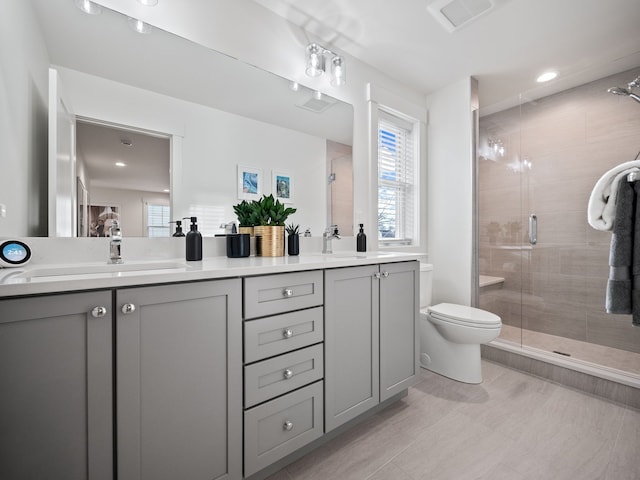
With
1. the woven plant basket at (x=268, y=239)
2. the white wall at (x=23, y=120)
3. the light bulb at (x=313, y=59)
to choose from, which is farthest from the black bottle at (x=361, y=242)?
the white wall at (x=23, y=120)

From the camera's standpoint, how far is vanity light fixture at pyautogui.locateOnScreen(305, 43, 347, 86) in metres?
1.93

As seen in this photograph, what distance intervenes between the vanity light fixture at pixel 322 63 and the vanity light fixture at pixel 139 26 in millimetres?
912

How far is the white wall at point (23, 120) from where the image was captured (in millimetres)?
1019

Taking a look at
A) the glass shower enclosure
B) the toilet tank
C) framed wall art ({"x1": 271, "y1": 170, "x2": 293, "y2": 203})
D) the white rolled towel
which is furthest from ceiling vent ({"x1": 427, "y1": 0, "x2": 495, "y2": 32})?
the toilet tank

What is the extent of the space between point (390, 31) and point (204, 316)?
7.13ft

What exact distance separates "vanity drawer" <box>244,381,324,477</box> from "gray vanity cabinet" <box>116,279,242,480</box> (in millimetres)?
49

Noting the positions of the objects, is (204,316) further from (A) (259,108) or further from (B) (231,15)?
(B) (231,15)

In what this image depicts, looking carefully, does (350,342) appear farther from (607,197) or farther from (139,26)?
(139,26)

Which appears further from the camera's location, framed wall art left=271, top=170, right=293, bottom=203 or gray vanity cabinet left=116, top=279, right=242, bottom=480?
framed wall art left=271, top=170, right=293, bottom=203

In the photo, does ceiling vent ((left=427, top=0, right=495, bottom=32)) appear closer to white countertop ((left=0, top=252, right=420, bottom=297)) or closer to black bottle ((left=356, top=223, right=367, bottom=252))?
black bottle ((left=356, top=223, right=367, bottom=252))

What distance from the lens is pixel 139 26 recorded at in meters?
1.40

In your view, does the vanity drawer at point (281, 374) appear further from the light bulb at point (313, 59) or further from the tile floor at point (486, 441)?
the light bulb at point (313, 59)

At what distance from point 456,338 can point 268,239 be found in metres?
1.49

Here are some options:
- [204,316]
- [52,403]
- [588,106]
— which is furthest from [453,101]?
[52,403]
